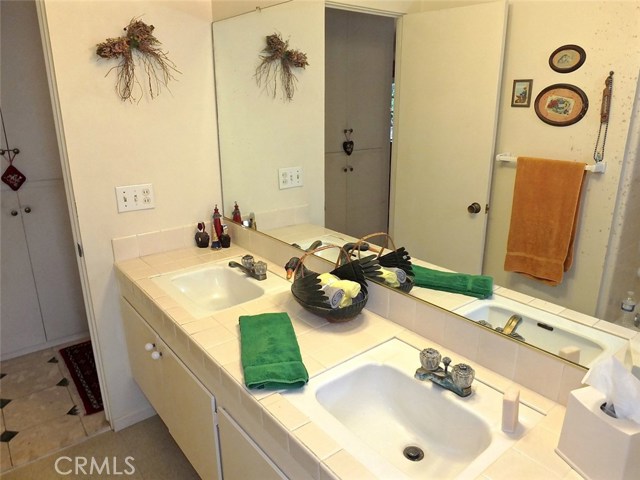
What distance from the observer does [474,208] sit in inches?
51.1

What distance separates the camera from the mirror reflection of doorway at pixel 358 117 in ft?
4.73

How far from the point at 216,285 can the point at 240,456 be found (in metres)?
0.88

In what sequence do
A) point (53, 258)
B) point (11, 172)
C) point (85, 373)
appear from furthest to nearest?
1. point (53, 258)
2. point (85, 373)
3. point (11, 172)

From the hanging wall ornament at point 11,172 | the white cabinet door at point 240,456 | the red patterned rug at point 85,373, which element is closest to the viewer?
the white cabinet door at point 240,456

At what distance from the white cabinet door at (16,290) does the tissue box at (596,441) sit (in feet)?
9.79

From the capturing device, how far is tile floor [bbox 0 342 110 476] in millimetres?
2180

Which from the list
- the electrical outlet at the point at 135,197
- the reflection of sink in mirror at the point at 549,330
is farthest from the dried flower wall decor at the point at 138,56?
the reflection of sink in mirror at the point at 549,330

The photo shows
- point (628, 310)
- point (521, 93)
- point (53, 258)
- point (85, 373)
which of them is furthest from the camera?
point (53, 258)

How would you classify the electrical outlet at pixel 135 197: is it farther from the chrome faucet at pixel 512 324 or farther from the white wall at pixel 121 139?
the chrome faucet at pixel 512 324

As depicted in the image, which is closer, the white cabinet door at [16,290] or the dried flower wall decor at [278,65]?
the dried flower wall decor at [278,65]

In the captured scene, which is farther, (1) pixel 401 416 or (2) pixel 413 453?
(1) pixel 401 416

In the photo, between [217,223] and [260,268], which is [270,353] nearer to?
[260,268]

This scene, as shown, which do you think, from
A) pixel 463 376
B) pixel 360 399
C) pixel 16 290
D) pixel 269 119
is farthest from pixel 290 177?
pixel 16 290

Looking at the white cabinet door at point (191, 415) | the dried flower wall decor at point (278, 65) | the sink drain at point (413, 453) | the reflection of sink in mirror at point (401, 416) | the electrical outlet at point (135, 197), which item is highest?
the dried flower wall decor at point (278, 65)
